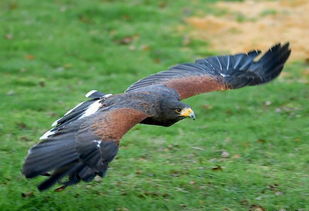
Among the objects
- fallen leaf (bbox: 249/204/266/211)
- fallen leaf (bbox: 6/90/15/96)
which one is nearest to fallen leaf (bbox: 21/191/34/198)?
fallen leaf (bbox: 249/204/266/211)

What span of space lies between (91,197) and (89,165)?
997 millimetres

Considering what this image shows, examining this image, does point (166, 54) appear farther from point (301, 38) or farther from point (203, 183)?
point (203, 183)

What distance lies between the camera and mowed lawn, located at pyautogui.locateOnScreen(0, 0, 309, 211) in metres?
7.19

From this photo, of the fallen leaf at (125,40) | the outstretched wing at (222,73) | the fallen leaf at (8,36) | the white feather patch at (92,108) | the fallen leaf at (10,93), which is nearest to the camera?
the white feather patch at (92,108)

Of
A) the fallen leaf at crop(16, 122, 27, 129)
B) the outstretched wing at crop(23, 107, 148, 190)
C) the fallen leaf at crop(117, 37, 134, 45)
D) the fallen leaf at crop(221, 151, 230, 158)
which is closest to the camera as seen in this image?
the outstretched wing at crop(23, 107, 148, 190)

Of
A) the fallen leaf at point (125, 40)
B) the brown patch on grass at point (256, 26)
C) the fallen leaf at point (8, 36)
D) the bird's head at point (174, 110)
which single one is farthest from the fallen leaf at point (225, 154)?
the fallen leaf at point (8, 36)

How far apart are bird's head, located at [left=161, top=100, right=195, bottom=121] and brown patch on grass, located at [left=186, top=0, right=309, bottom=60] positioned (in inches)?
241

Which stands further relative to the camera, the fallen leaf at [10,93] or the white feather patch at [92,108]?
the fallen leaf at [10,93]

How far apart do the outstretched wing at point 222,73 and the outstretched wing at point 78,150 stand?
166cm

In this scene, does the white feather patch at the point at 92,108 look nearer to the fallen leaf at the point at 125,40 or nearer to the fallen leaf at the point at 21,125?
the fallen leaf at the point at 21,125

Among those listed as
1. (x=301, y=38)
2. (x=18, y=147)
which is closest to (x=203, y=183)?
(x=18, y=147)

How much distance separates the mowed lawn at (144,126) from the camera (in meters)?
7.19

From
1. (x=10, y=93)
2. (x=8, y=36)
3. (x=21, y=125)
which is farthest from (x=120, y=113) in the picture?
(x=8, y=36)

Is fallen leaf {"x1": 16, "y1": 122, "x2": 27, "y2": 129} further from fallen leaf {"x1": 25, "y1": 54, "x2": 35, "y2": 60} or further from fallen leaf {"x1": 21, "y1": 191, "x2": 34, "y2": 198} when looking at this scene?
fallen leaf {"x1": 25, "y1": 54, "x2": 35, "y2": 60}
